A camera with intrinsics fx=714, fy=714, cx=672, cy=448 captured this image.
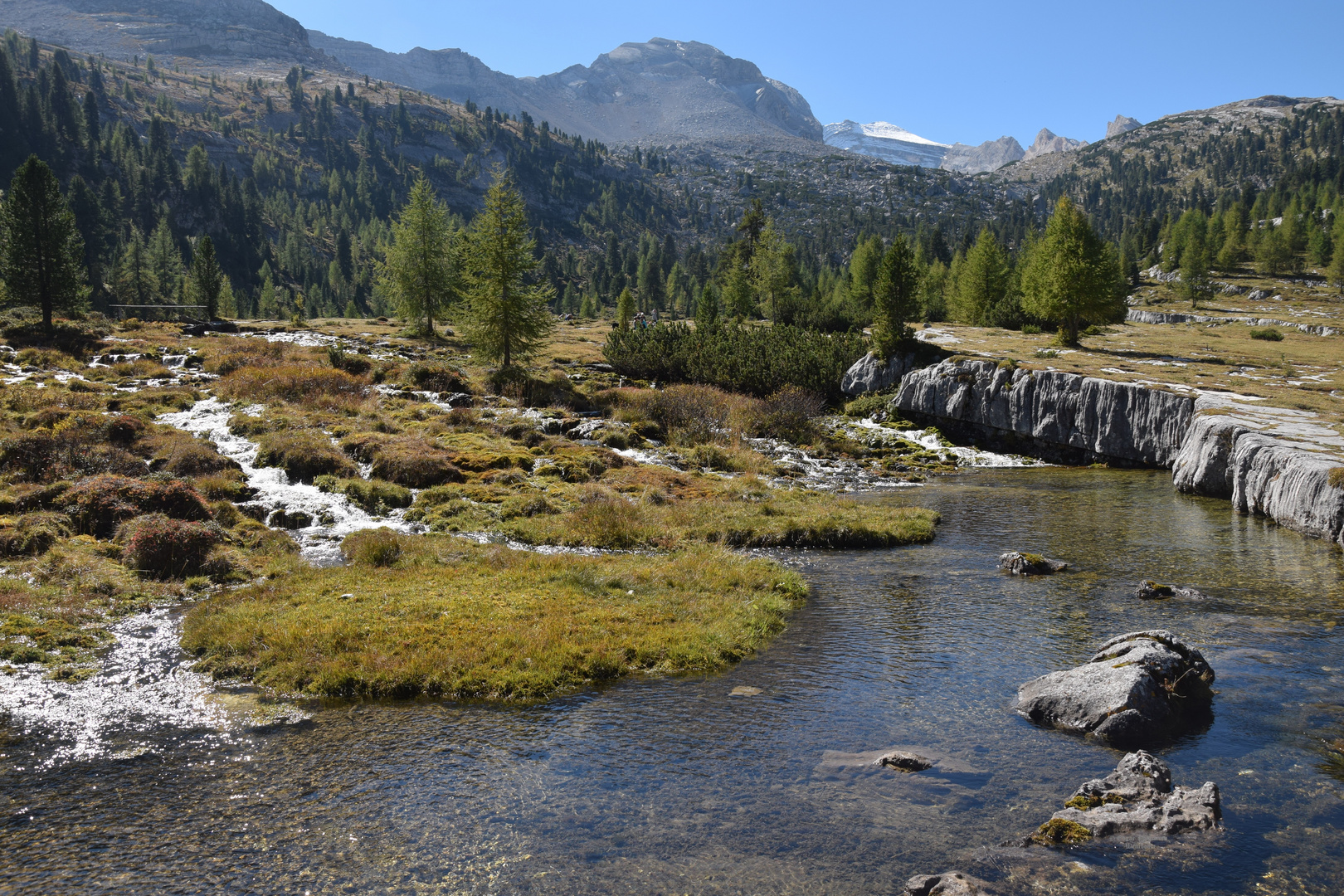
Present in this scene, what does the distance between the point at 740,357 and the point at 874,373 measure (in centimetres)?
1186

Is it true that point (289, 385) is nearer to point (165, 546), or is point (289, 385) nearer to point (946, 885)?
point (165, 546)

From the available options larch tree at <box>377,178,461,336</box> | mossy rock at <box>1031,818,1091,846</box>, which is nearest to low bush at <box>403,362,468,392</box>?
larch tree at <box>377,178,461,336</box>

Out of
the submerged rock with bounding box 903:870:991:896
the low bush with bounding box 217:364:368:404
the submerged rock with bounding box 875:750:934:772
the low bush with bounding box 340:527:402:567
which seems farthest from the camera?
the low bush with bounding box 217:364:368:404

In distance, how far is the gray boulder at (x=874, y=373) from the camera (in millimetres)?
59000

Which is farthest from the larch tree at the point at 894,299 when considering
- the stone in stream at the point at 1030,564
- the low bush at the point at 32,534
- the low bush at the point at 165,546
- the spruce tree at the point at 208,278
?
the spruce tree at the point at 208,278

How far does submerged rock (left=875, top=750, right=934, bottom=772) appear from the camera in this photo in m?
11.4

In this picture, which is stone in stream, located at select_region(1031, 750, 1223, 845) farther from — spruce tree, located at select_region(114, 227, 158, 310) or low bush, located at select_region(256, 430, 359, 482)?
spruce tree, located at select_region(114, 227, 158, 310)

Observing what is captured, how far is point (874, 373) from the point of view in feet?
200

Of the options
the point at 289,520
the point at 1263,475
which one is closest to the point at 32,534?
the point at 289,520

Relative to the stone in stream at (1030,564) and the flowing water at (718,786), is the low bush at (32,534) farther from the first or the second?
the stone in stream at (1030,564)

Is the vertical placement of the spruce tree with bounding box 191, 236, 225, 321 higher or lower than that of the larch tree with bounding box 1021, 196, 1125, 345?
lower

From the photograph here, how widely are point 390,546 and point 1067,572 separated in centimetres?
2164

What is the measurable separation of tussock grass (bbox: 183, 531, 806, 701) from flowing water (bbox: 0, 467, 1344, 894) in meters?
0.83

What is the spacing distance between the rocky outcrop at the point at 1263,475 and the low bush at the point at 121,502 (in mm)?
39380
